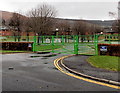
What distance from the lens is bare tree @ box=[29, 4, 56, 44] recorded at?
27203mm

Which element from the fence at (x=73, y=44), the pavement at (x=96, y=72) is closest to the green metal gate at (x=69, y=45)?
the fence at (x=73, y=44)

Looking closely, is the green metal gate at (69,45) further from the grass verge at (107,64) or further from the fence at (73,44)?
the grass verge at (107,64)

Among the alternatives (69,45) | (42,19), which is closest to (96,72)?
(69,45)

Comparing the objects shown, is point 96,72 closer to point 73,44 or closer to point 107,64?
point 107,64

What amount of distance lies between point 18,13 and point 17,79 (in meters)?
32.9

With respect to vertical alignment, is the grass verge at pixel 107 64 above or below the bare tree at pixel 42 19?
below

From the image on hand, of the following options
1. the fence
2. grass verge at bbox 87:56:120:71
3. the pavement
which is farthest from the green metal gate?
the pavement

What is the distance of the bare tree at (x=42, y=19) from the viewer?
27.2 metres

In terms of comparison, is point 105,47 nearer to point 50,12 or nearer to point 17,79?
point 17,79

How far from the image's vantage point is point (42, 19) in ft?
91.9

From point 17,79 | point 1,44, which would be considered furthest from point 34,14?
point 17,79

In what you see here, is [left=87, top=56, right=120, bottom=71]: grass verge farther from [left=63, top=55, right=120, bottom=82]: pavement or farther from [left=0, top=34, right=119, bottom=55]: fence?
[left=0, top=34, right=119, bottom=55]: fence

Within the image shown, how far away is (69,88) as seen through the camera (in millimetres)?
5176

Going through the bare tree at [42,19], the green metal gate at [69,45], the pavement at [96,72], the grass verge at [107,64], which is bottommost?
the pavement at [96,72]
